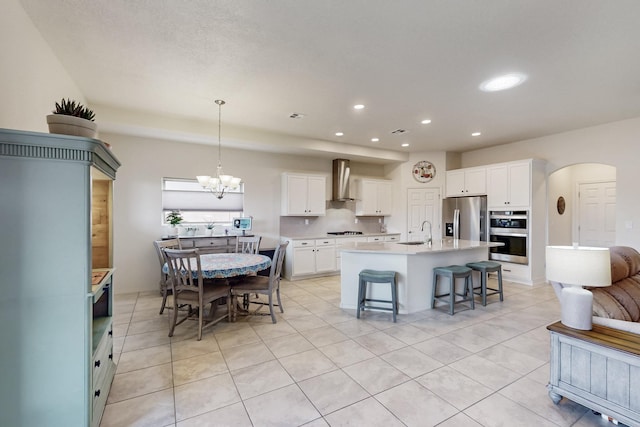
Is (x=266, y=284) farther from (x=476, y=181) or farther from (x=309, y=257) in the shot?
(x=476, y=181)

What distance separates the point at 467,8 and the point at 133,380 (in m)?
3.83

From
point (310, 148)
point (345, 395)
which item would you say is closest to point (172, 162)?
point (310, 148)

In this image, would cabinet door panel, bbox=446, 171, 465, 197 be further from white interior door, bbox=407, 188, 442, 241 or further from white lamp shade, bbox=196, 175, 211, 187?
white lamp shade, bbox=196, 175, 211, 187

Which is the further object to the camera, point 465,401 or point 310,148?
point 310,148

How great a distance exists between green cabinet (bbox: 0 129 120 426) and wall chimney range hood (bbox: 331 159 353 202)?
5362mm

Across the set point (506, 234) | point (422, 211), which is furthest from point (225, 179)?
point (506, 234)

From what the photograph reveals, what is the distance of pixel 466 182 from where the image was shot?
6.42m

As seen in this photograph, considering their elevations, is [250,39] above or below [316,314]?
above

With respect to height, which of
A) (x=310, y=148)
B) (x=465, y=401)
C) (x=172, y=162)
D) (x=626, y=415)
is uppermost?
(x=310, y=148)

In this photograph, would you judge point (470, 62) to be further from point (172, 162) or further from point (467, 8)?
point (172, 162)

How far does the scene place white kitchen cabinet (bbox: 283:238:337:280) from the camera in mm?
5832

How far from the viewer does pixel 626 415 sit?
5.72 feet

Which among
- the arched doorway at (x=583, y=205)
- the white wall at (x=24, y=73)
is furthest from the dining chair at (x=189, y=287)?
the arched doorway at (x=583, y=205)

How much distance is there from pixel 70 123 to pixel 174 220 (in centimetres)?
360
